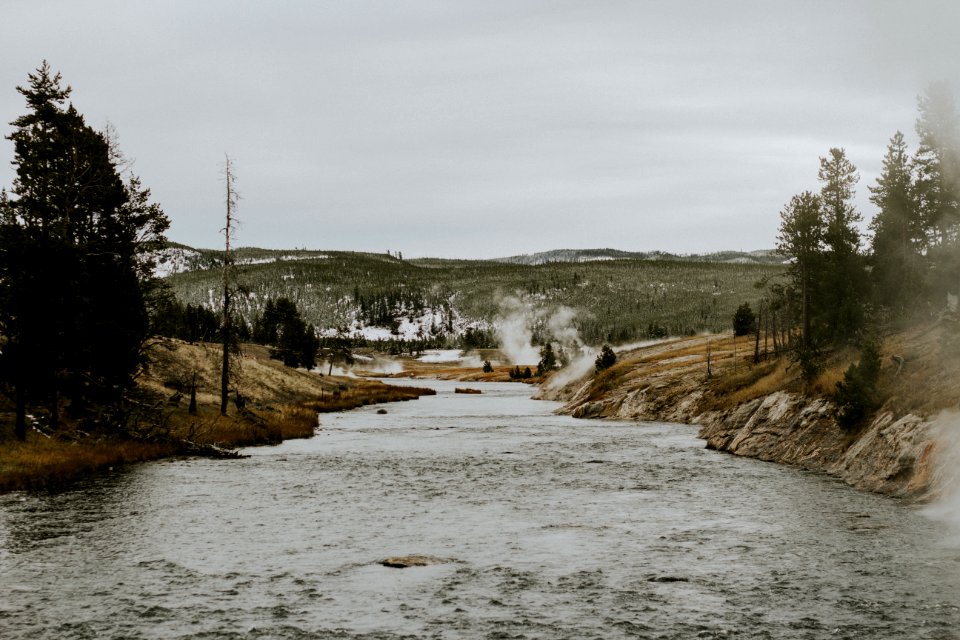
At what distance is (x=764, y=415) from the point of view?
43.7m

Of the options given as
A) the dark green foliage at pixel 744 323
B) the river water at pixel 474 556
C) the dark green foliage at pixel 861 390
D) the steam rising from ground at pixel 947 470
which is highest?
the dark green foliage at pixel 744 323

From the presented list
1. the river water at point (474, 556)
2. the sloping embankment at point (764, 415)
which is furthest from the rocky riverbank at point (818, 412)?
the river water at point (474, 556)

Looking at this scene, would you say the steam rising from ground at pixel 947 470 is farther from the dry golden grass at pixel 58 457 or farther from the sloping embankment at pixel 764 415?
the dry golden grass at pixel 58 457

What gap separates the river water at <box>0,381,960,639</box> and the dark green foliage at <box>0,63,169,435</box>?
22.3ft

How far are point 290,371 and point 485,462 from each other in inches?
2314

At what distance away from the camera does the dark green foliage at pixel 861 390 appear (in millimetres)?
34094

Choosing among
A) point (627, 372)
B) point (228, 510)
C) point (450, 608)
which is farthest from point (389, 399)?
point (450, 608)

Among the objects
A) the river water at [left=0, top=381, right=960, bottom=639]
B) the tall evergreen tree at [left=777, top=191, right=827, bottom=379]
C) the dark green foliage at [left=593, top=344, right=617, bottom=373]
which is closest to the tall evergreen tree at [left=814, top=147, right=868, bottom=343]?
the tall evergreen tree at [left=777, top=191, right=827, bottom=379]

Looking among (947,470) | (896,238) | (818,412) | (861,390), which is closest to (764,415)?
(818,412)

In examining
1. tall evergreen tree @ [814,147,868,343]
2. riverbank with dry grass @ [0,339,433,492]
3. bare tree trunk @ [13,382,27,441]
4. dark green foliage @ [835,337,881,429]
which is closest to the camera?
riverbank with dry grass @ [0,339,433,492]

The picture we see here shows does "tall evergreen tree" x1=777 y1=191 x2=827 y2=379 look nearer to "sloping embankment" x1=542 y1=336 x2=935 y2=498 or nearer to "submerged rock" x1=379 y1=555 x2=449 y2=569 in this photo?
"sloping embankment" x1=542 y1=336 x2=935 y2=498

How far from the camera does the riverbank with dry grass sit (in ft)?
99.7

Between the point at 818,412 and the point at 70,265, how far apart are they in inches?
1415

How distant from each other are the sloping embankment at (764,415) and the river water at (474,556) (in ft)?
6.22
